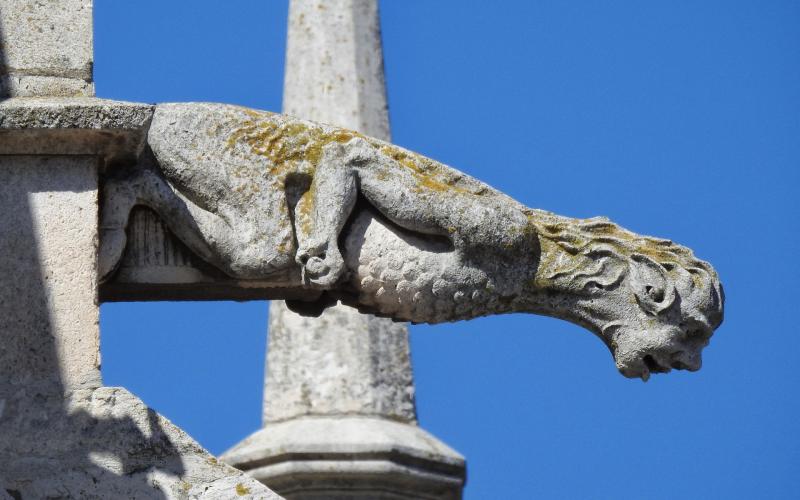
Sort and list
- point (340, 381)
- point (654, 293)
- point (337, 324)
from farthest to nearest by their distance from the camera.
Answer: point (337, 324), point (340, 381), point (654, 293)

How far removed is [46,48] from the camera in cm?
633

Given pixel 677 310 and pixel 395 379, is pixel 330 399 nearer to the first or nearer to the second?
pixel 395 379

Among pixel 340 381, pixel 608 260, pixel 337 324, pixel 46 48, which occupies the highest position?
pixel 337 324

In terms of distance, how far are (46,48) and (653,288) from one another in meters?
1.73

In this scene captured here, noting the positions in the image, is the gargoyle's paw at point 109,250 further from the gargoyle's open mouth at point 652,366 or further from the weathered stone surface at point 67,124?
the gargoyle's open mouth at point 652,366

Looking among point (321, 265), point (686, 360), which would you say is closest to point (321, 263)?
point (321, 265)

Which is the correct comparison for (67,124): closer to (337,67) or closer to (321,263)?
(321,263)

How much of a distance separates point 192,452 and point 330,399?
575 centimetres

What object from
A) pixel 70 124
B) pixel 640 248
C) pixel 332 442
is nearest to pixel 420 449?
pixel 332 442

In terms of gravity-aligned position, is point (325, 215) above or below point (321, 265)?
above

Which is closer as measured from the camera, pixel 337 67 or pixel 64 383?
pixel 64 383

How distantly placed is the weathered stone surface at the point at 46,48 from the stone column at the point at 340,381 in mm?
4917

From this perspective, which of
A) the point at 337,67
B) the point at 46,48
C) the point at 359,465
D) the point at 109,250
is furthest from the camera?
the point at 337,67

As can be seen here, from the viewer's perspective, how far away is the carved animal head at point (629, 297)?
657cm
